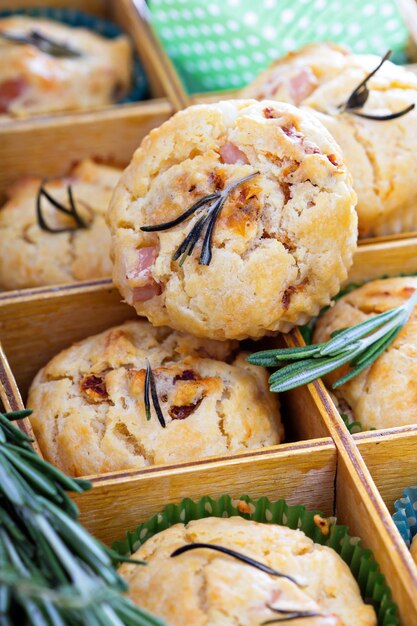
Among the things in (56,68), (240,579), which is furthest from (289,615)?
(56,68)

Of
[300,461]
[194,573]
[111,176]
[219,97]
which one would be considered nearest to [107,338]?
[300,461]

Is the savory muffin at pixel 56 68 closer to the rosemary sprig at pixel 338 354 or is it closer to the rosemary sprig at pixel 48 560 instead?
the rosemary sprig at pixel 338 354

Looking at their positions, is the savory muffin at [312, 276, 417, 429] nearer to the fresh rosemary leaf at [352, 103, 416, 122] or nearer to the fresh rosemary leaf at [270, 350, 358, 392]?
the fresh rosemary leaf at [270, 350, 358, 392]

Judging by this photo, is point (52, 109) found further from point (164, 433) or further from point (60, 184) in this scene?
point (164, 433)

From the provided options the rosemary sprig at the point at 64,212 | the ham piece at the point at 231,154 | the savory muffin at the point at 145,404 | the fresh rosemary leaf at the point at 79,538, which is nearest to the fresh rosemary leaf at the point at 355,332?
the savory muffin at the point at 145,404

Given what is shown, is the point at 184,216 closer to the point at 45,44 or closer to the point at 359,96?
the point at 359,96
